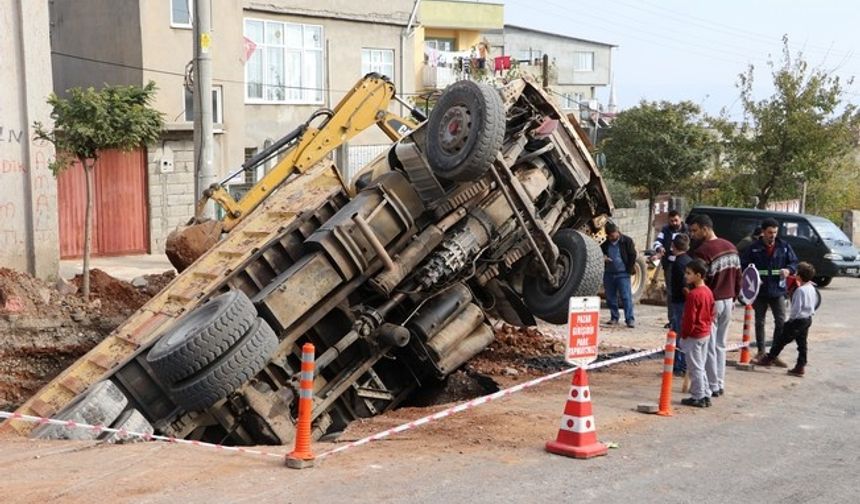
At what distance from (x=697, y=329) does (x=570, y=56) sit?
61518mm

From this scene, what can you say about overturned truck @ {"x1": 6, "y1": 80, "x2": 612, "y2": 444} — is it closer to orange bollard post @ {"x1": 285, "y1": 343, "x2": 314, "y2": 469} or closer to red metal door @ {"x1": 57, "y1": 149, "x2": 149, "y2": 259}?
orange bollard post @ {"x1": 285, "y1": 343, "x2": 314, "y2": 469}

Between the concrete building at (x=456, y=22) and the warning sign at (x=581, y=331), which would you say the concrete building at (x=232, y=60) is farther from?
the concrete building at (x=456, y=22)

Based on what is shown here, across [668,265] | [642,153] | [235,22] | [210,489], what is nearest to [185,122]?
[235,22]

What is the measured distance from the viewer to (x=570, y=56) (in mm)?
68438

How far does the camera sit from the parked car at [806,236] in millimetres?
21641

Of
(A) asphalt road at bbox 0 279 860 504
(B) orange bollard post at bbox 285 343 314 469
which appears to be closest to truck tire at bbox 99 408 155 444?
(A) asphalt road at bbox 0 279 860 504

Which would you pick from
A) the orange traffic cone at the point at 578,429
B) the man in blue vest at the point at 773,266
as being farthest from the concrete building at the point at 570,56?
the orange traffic cone at the point at 578,429

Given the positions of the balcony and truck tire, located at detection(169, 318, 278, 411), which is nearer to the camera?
truck tire, located at detection(169, 318, 278, 411)

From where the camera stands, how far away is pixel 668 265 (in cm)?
1224

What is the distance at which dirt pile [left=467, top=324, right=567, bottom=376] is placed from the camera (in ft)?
39.2

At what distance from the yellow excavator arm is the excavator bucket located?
345 millimetres

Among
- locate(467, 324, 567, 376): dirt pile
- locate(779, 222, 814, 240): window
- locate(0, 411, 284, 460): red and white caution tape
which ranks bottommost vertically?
locate(467, 324, 567, 376): dirt pile

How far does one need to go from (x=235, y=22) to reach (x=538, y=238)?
1559 cm

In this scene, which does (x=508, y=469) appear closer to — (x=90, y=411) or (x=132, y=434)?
(x=132, y=434)
